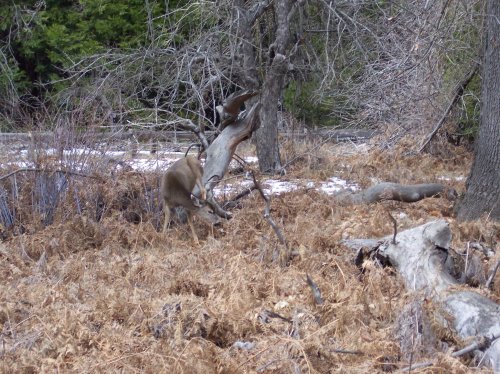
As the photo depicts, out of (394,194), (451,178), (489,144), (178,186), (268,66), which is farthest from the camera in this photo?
(268,66)

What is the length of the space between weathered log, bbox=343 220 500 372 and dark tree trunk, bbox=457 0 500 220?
6.18ft

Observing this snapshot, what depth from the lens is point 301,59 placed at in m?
16.2

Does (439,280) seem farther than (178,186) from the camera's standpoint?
No

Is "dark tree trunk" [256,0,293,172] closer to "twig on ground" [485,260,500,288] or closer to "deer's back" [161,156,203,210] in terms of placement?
"deer's back" [161,156,203,210]

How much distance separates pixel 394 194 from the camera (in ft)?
34.6

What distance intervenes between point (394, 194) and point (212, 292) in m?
4.45

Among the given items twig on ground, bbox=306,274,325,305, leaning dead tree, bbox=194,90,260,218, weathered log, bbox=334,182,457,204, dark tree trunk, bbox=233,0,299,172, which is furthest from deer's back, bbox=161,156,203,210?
dark tree trunk, bbox=233,0,299,172

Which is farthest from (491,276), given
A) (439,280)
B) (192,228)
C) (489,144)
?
(192,228)

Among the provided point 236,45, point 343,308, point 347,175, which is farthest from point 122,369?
point 236,45

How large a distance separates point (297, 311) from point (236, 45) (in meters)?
8.65

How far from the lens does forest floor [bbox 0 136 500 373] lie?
5.30 meters

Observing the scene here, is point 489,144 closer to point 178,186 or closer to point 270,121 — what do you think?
point 178,186

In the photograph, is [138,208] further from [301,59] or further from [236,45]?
[301,59]

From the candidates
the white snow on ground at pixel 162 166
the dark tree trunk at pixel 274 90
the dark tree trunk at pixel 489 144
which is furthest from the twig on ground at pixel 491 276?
the dark tree trunk at pixel 274 90
